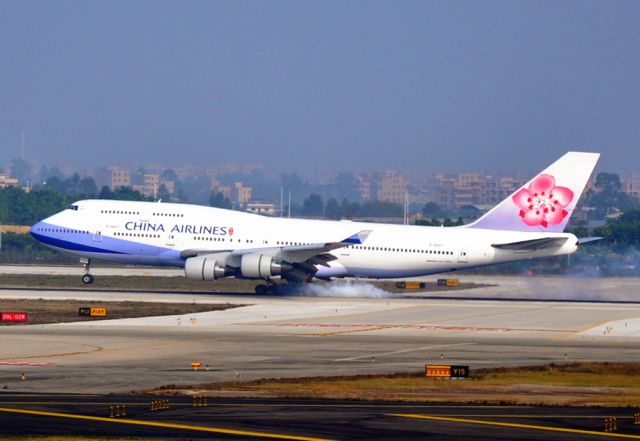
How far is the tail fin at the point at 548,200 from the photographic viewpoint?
69188 mm

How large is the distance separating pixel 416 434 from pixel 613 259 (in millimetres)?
72471

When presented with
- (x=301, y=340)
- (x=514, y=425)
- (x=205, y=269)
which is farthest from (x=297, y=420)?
(x=205, y=269)

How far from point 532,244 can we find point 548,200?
3898 millimetres

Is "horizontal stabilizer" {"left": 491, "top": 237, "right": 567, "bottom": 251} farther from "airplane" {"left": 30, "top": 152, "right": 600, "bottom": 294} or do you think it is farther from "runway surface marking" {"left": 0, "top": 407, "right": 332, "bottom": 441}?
"runway surface marking" {"left": 0, "top": 407, "right": 332, "bottom": 441}

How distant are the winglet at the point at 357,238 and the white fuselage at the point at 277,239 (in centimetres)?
30

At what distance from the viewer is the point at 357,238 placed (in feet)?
222

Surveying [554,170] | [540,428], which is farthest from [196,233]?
[540,428]

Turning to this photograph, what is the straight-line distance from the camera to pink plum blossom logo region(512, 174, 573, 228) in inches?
2721

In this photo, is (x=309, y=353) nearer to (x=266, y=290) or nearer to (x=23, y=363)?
(x=23, y=363)

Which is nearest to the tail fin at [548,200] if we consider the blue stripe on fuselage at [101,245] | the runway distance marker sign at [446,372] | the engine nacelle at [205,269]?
the engine nacelle at [205,269]

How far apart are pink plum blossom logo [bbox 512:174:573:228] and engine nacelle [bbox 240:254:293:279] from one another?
14.1 m

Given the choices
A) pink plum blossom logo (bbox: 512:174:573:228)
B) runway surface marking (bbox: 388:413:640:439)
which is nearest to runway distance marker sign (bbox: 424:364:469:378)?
runway surface marking (bbox: 388:413:640:439)

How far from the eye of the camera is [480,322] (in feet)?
174

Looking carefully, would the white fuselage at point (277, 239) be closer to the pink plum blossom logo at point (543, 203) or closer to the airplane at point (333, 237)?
the airplane at point (333, 237)
